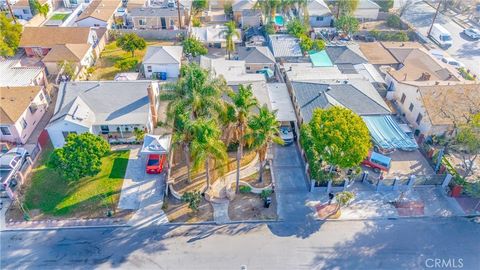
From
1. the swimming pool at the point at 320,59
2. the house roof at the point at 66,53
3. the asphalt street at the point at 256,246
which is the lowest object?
the asphalt street at the point at 256,246

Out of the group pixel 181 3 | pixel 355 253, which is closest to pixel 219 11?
pixel 181 3

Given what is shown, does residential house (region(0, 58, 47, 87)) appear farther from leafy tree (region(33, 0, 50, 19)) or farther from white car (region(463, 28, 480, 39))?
white car (region(463, 28, 480, 39))

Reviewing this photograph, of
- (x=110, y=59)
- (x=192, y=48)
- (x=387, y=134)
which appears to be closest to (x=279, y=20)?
(x=192, y=48)

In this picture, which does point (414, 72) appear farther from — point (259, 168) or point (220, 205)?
point (220, 205)

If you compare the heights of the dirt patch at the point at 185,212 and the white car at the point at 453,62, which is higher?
the white car at the point at 453,62

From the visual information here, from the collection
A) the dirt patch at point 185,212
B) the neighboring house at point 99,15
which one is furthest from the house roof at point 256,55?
the neighboring house at point 99,15

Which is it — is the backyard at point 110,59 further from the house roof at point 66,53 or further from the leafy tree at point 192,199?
the leafy tree at point 192,199

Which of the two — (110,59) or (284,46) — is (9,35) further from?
(284,46)
